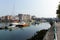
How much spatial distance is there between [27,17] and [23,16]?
10.7ft

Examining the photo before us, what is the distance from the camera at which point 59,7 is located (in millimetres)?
28688

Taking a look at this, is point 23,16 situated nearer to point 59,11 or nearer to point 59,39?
point 59,11

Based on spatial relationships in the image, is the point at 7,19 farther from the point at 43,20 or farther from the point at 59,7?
the point at 59,7

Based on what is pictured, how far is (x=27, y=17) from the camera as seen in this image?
9575 centimetres

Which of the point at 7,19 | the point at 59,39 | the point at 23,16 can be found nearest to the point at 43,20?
the point at 23,16

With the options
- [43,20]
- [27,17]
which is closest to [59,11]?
[27,17]

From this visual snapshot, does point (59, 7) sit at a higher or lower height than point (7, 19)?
higher

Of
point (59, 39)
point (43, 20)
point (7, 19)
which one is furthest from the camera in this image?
point (43, 20)

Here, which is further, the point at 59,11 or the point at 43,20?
the point at 43,20

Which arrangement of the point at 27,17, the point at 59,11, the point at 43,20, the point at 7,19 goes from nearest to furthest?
the point at 59,11
the point at 7,19
the point at 27,17
the point at 43,20

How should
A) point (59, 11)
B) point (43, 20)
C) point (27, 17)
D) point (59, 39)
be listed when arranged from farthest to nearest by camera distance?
point (43, 20)
point (27, 17)
point (59, 11)
point (59, 39)

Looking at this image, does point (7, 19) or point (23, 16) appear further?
point (23, 16)

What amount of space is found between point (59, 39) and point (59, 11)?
20630 mm

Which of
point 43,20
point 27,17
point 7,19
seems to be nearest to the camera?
point 7,19
